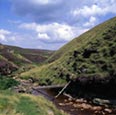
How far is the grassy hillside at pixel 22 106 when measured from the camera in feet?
77.4

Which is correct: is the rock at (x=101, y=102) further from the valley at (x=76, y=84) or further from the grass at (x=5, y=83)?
the grass at (x=5, y=83)

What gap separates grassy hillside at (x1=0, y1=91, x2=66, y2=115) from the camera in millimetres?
23592

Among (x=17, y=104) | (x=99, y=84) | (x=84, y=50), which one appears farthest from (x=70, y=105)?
(x=17, y=104)

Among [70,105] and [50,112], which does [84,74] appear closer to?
[70,105]

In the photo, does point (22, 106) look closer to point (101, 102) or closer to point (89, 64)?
point (101, 102)

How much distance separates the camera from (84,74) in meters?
93.7

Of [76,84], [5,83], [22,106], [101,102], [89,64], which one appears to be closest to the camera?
[22,106]

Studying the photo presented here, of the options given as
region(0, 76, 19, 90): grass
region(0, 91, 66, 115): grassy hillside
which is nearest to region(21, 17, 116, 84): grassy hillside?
region(0, 76, 19, 90): grass

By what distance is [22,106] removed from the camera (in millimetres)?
24859

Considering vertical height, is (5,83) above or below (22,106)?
below

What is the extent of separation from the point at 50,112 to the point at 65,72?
89.3m

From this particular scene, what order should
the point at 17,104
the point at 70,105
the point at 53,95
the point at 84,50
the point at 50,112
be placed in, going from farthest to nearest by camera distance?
the point at 84,50
the point at 53,95
the point at 70,105
the point at 50,112
the point at 17,104

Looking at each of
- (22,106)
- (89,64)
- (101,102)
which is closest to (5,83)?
(22,106)

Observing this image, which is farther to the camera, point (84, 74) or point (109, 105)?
point (84, 74)
